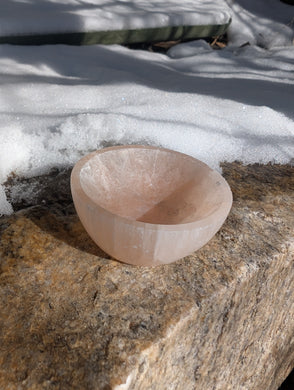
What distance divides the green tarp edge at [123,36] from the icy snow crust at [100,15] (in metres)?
0.02

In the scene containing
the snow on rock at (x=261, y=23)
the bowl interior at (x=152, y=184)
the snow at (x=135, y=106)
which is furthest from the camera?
the snow on rock at (x=261, y=23)

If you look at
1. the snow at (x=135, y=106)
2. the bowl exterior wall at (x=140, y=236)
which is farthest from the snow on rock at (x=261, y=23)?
the bowl exterior wall at (x=140, y=236)

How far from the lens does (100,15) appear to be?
252cm

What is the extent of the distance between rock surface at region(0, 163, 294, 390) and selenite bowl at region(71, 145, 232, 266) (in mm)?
77

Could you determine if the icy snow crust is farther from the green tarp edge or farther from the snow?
the snow

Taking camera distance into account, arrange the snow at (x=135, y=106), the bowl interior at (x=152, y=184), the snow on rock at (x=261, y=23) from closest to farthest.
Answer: the bowl interior at (x=152, y=184) → the snow at (x=135, y=106) → the snow on rock at (x=261, y=23)

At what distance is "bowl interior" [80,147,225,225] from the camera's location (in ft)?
3.02

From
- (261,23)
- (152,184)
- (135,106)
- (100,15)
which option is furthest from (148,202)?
(261,23)

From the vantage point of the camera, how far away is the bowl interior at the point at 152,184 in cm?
92

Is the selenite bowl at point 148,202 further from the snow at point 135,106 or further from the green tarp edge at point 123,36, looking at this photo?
the green tarp edge at point 123,36

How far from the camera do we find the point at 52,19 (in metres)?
2.30

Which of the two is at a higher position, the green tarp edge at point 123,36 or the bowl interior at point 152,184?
the bowl interior at point 152,184

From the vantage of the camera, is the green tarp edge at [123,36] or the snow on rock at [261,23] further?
the snow on rock at [261,23]

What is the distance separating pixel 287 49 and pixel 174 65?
992 millimetres
